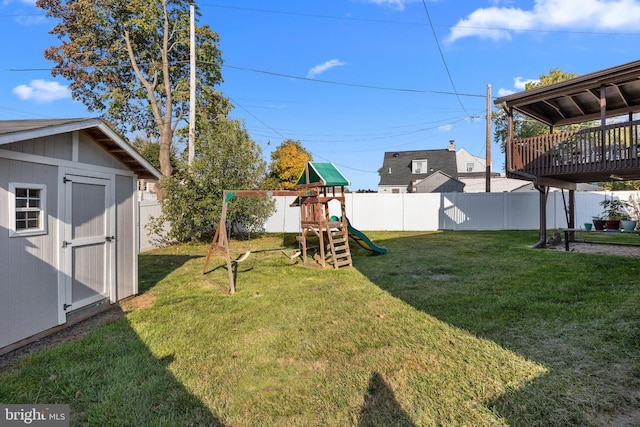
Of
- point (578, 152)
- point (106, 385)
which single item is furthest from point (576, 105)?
point (106, 385)

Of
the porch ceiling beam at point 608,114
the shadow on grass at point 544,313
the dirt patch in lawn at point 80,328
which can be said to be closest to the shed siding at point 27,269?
the dirt patch in lawn at point 80,328

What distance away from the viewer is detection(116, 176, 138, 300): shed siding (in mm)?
4979

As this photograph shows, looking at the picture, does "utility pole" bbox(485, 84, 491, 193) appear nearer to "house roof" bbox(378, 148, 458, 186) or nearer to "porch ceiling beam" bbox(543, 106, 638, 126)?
"porch ceiling beam" bbox(543, 106, 638, 126)

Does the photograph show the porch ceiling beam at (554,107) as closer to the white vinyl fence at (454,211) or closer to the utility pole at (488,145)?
the utility pole at (488,145)

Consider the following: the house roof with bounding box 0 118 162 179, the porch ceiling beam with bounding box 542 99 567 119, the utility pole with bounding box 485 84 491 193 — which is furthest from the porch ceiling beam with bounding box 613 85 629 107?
the house roof with bounding box 0 118 162 179

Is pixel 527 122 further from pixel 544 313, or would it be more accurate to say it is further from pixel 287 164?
pixel 544 313

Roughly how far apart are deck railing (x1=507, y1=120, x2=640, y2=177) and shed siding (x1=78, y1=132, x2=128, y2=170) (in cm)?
973

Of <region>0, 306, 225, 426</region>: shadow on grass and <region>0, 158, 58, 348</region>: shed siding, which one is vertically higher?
<region>0, 158, 58, 348</region>: shed siding

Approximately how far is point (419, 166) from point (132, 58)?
2451cm

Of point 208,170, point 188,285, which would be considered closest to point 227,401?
point 188,285

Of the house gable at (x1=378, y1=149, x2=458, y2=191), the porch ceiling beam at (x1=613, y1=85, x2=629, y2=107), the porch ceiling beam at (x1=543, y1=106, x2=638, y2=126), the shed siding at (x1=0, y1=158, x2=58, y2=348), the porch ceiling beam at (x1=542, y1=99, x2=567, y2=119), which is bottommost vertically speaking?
the shed siding at (x1=0, y1=158, x2=58, y2=348)

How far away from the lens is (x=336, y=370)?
109 inches

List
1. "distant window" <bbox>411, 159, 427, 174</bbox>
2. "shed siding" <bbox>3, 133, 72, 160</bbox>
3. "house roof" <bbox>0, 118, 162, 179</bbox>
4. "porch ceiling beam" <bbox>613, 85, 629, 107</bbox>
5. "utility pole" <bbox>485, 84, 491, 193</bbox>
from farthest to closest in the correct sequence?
"distant window" <bbox>411, 159, 427, 174</bbox>
"utility pole" <bbox>485, 84, 491, 193</bbox>
"porch ceiling beam" <bbox>613, 85, 629, 107</bbox>
"shed siding" <bbox>3, 133, 72, 160</bbox>
"house roof" <bbox>0, 118, 162, 179</bbox>

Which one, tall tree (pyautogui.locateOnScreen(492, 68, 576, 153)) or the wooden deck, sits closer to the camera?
the wooden deck
